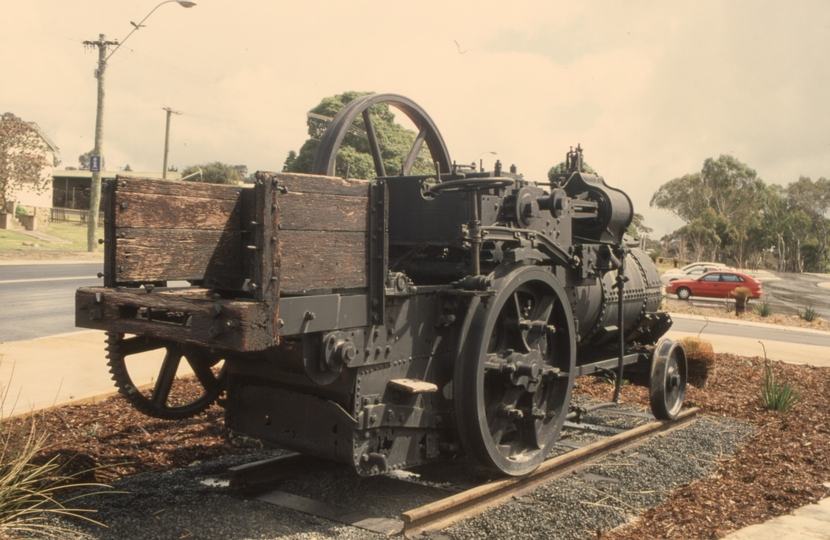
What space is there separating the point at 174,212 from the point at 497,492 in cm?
269

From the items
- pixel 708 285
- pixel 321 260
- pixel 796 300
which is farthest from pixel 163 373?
Result: pixel 796 300

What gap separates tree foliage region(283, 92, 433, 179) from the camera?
2781 cm

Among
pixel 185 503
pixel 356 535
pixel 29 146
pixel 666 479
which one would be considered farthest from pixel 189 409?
pixel 29 146

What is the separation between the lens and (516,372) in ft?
17.5

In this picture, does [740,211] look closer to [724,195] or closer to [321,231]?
[724,195]

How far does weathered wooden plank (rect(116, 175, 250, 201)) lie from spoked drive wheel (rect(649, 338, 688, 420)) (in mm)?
4577

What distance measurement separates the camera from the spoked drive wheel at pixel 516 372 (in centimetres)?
488

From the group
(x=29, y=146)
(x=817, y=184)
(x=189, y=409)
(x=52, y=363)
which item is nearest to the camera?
(x=189, y=409)

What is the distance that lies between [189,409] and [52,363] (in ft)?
14.0

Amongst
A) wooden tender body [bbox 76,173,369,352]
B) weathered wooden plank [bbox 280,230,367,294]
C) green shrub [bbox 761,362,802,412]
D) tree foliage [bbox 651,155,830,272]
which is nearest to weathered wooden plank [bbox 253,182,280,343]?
wooden tender body [bbox 76,173,369,352]

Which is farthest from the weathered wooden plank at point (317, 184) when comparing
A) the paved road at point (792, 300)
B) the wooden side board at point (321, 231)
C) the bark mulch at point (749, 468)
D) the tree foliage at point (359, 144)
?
the paved road at point (792, 300)

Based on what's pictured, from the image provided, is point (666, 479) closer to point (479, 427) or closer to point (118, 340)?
point (479, 427)

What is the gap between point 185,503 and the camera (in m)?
4.86

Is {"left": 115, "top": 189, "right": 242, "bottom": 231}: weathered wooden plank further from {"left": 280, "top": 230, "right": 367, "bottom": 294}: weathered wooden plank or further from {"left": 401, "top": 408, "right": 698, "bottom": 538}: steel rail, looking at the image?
{"left": 401, "top": 408, "right": 698, "bottom": 538}: steel rail
